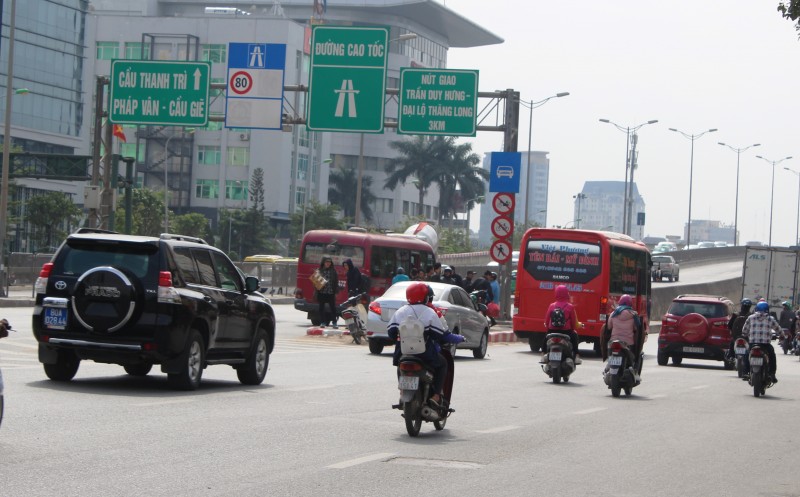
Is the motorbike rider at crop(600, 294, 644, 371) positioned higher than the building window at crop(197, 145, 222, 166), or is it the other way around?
the building window at crop(197, 145, 222, 166)

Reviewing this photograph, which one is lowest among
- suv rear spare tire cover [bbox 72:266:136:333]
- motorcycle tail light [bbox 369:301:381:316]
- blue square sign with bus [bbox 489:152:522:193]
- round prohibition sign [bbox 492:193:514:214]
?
motorcycle tail light [bbox 369:301:381:316]

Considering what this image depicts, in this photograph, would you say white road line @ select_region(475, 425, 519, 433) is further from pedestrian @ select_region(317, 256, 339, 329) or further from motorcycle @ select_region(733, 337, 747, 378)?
pedestrian @ select_region(317, 256, 339, 329)

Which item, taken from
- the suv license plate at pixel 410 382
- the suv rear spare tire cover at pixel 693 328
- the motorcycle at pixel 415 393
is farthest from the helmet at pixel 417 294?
the suv rear spare tire cover at pixel 693 328

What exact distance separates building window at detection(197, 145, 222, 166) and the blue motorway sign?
78.1 m

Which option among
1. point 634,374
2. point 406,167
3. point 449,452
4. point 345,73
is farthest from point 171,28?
point 449,452

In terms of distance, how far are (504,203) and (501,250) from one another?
144cm

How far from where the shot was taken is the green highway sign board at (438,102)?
36094 millimetres

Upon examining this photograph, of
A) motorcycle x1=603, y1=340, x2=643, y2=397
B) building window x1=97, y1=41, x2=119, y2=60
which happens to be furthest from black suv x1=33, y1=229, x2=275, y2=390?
building window x1=97, y1=41, x2=119, y2=60

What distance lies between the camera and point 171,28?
370 feet

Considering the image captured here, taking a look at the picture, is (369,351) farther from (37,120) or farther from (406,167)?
(406,167)

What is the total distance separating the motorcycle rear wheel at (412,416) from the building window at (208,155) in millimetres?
104248

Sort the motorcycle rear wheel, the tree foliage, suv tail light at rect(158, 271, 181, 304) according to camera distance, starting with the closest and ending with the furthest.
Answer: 1. the motorcycle rear wheel
2. suv tail light at rect(158, 271, 181, 304)
3. the tree foliage

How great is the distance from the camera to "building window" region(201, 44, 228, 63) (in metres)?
110

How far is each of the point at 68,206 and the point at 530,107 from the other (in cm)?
2763
